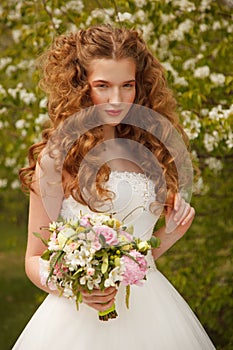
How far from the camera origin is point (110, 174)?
3.21 metres

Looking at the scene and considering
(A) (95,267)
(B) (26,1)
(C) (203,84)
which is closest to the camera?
(A) (95,267)

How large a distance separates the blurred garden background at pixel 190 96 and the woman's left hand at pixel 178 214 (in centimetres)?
131

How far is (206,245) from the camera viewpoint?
5.83 metres

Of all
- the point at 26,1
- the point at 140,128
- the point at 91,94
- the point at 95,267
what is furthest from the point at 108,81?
the point at 26,1

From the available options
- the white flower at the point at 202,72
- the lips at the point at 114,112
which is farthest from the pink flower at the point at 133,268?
the white flower at the point at 202,72

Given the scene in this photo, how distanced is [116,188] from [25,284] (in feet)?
21.6

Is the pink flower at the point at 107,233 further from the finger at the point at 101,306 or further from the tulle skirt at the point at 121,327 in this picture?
the tulle skirt at the point at 121,327

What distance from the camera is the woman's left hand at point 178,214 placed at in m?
3.23

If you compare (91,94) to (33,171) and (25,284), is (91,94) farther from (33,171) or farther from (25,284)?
(25,284)

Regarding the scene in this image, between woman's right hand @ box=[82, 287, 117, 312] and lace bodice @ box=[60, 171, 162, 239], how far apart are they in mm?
403

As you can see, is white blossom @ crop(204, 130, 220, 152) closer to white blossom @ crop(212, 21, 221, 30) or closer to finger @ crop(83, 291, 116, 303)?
white blossom @ crop(212, 21, 221, 30)

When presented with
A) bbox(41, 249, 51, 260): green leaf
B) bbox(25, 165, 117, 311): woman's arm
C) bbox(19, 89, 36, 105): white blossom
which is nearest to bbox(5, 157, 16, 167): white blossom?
A: bbox(19, 89, 36, 105): white blossom

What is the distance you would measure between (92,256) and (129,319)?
1.61ft

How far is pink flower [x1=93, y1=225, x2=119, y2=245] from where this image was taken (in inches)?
108
